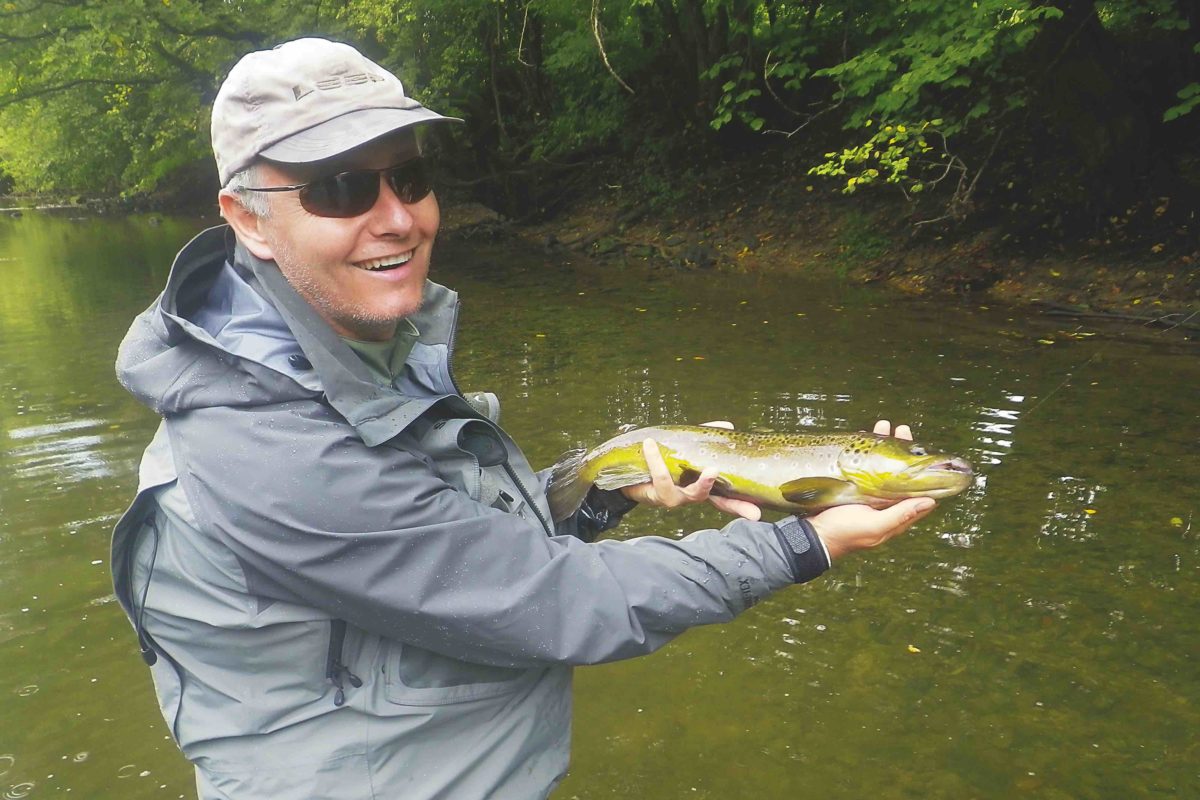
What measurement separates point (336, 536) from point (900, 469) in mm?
1860

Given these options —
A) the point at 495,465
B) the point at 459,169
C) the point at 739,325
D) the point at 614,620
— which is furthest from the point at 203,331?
the point at 459,169

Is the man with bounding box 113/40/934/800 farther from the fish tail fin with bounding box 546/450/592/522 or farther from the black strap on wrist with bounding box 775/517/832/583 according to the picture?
the fish tail fin with bounding box 546/450/592/522

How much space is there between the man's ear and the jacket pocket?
85 centimetres

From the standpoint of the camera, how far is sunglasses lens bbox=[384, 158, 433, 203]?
206 cm

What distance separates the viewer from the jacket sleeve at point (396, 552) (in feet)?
5.51

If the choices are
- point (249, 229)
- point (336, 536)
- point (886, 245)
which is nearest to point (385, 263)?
point (249, 229)

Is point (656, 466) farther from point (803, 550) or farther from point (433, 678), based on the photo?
point (433, 678)

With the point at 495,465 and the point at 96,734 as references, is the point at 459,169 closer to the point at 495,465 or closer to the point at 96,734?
the point at 96,734

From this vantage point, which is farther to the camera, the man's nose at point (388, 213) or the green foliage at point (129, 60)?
the green foliage at point (129, 60)

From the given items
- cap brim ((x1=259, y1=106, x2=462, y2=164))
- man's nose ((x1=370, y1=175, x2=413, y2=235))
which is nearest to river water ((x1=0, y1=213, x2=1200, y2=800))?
man's nose ((x1=370, y1=175, x2=413, y2=235))

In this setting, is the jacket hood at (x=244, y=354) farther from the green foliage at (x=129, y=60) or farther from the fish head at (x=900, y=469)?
the green foliage at (x=129, y=60)

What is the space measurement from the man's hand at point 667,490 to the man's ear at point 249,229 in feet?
4.52

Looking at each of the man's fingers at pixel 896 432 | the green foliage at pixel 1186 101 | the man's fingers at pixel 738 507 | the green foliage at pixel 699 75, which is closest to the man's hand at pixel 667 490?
the man's fingers at pixel 738 507

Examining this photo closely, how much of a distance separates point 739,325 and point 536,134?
42.5 feet
